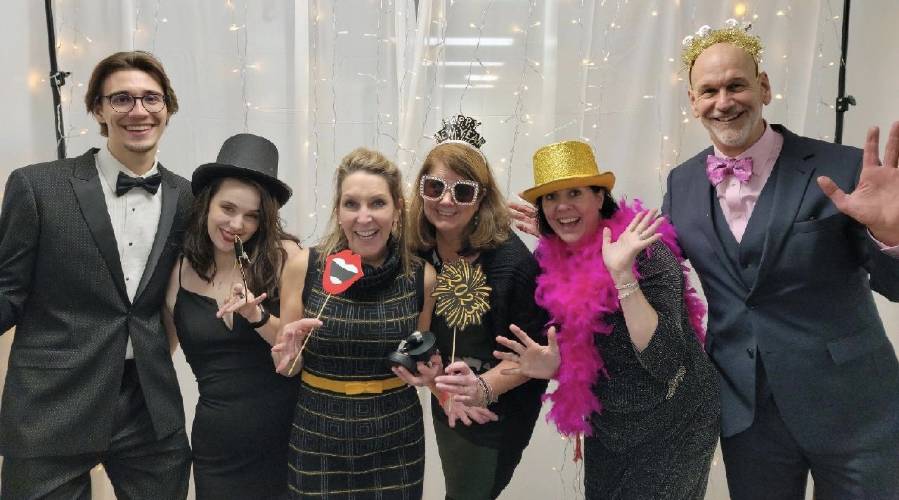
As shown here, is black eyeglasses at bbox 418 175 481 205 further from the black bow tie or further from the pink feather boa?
the black bow tie

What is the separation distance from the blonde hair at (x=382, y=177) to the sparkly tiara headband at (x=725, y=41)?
2.91ft

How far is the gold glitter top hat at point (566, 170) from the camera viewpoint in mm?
1438

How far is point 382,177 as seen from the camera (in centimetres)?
147

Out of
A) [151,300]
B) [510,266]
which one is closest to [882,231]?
[510,266]

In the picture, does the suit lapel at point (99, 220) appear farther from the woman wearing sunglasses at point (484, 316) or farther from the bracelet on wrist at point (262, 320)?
the woman wearing sunglasses at point (484, 316)

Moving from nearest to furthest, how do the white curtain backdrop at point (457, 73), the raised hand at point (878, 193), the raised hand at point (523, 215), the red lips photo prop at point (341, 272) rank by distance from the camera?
the raised hand at point (878, 193)
the red lips photo prop at point (341, 272)
the raised hand at point (523, 215)
the white curtain backdrop at point (457, 73)

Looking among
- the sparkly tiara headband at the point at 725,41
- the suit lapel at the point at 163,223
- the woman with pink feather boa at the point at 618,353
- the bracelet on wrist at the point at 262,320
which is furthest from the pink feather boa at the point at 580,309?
the suit lapel at the point at 163,223

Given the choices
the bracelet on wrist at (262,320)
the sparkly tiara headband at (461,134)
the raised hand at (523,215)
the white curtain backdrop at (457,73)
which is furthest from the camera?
the white curtain backdrop at (457,73)

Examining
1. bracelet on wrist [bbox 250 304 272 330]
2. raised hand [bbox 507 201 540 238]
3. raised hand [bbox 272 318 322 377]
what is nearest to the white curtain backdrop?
raised hand [bbox 507 201 540 238]

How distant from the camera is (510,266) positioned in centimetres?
157

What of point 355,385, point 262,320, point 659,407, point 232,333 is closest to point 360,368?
point 355,385

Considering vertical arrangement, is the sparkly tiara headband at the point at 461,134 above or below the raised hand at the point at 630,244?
above

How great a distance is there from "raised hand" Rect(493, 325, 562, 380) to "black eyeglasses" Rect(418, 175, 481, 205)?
392mm

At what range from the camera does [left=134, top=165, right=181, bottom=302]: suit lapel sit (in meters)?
1.54
